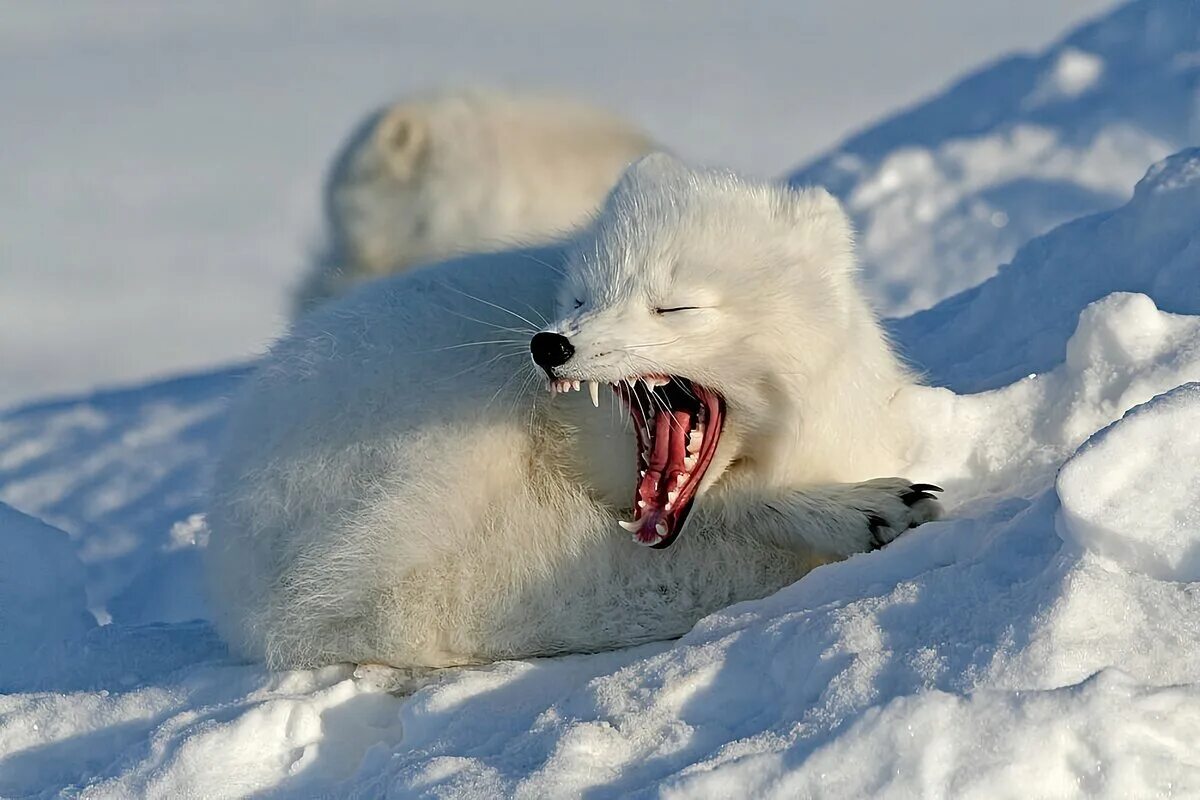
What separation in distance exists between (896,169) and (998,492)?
8.93 metres

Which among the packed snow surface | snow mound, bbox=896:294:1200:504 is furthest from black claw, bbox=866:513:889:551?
snow mound, bbox=896:294:1200:504

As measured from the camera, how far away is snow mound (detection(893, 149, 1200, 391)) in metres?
4.34

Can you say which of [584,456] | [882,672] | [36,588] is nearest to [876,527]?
[584,456]

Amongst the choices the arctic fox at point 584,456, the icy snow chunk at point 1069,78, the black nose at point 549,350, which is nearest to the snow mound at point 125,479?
the arctic fox at point 584,456

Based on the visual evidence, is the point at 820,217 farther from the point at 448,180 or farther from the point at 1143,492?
the point at 448,180

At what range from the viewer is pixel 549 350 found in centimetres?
295

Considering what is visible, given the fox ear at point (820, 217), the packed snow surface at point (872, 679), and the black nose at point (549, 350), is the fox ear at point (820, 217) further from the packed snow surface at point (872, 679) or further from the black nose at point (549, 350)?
the black nose at point (549, 350)

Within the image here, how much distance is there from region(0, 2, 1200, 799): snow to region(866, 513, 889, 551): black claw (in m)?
0.09

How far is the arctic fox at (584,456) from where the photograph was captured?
3.09 meters

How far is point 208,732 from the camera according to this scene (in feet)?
9.16

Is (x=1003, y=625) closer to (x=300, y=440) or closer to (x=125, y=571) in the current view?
(x=300, y=440)

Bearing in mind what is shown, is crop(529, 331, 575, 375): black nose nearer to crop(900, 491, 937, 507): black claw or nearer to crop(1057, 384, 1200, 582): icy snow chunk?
crop(900, 491, 937, 507): black claw

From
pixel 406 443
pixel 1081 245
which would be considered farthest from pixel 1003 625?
pixel 1081 245

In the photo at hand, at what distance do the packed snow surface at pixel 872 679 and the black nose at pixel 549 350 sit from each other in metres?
0.59
